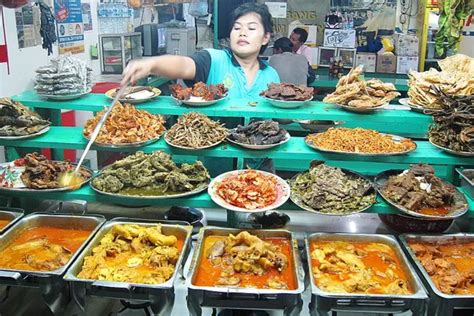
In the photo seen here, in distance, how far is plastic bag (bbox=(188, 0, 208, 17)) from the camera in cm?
777

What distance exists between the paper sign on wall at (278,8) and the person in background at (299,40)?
1.69 ft

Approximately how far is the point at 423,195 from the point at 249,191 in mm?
992

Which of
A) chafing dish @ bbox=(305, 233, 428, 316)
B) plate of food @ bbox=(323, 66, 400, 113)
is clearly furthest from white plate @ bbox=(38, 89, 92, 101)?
chafing dish @ bbox=(305, 233, 428, 316)

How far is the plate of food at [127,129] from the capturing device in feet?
9.84

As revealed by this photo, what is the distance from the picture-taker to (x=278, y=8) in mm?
7664

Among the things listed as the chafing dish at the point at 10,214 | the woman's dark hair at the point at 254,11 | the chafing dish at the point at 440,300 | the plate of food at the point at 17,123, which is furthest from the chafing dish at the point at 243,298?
the woman's dark hair at the point at 254,11

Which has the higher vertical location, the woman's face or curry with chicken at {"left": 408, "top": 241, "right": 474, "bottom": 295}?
the woman's face

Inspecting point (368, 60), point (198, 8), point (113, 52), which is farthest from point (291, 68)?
point (198, 8)

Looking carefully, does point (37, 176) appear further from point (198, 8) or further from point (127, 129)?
point (198, 8)

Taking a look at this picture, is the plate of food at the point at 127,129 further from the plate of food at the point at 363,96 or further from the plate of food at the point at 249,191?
the plate of food at the point at 363,96

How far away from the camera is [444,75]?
11.5 feet

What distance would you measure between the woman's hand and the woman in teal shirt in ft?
2.28

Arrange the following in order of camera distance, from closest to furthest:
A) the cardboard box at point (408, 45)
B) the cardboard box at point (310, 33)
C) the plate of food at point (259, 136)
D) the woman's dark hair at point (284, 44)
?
the plate of food at point (259, 136) → the woman's dark hair at point (284, 44) → the cardboard box at point (408, 45) → the cardboard box at point (310, 33)

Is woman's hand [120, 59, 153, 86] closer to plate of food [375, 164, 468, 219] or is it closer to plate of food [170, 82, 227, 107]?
plate of food [170, 82, 227, 107]
